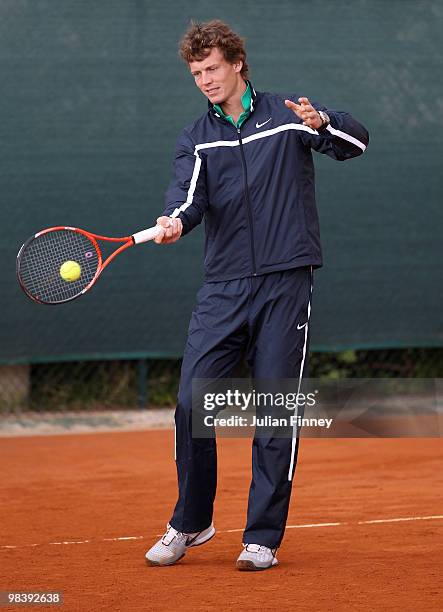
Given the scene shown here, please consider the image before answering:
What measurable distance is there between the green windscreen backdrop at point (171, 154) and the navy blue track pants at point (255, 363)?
10.5 feet

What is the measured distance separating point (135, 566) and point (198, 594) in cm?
45

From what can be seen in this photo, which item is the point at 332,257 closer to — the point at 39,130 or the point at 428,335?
the point at 428,335

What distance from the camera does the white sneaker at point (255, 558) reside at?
3805 millimetres

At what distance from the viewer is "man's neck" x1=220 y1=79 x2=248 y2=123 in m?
3.93

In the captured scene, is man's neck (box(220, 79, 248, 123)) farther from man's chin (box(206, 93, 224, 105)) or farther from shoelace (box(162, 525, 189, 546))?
shoelace (box(162, 525, 189, 546))

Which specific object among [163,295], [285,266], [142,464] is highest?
[285,266]

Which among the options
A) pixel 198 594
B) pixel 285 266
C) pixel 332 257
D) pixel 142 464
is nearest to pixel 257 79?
pixel 332 257

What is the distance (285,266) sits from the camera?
152 inches

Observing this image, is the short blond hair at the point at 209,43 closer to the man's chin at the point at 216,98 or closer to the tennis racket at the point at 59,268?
the man's chin at the point at 216,98

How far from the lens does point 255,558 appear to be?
150 inches

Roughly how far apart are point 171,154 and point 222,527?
3.06 metres

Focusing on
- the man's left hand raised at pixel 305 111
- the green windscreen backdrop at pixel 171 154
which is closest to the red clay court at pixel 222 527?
the green windscreen backdrop at pixel 171 154

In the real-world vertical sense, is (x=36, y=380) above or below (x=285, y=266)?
below

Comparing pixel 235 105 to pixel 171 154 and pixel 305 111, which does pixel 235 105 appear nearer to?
pixel 305 111
